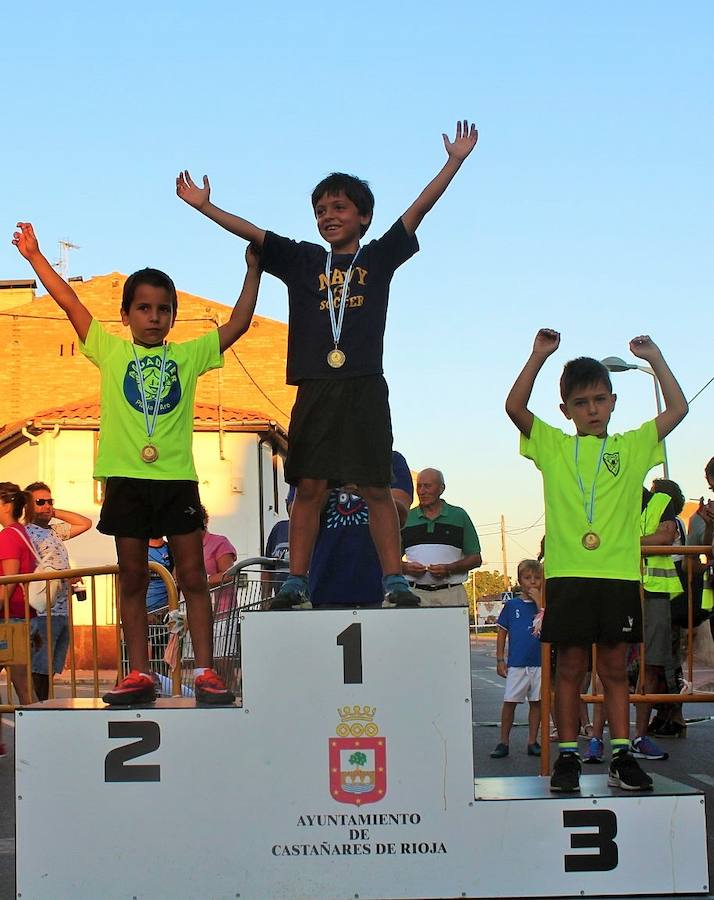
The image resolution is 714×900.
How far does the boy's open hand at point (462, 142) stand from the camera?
5.59 metres

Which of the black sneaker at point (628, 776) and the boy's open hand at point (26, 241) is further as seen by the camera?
the boy's open hand at point (26, 241)

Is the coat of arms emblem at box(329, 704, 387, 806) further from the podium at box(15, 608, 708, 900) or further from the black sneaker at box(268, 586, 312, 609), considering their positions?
the black sneaker at box(268, 586, 312, 609)

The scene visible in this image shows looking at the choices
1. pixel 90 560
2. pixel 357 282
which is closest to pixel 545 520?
pixel 357 282

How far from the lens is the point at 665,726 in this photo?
1071 cm

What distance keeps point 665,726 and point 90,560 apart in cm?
2320

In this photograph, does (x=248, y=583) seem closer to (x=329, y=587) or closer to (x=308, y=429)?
(x=329, y=587)

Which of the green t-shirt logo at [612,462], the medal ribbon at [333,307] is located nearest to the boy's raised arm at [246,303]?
the medal ribbon at [333,307]

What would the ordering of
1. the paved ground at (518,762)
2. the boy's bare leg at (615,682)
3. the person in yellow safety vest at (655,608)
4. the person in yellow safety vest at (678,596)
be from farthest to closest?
the person in yellow safety vest at (678,596)
the person in yellow safety vest at (655,608)
the paved ground at (518,762)
the boy's bare leg at (615,682)

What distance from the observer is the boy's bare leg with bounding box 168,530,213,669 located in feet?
17.7

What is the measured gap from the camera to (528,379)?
5.57m

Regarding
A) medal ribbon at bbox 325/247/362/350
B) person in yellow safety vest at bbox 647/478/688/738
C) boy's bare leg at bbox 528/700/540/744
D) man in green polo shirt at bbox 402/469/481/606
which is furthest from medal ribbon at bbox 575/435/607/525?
person in yellow safety vest at bbox 647/478/688/738

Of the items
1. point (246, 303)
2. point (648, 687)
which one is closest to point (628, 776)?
point (246, 303)

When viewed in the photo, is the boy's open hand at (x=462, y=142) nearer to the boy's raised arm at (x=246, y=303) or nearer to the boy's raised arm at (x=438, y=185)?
the boy's raised arm at (x=438, y=185)

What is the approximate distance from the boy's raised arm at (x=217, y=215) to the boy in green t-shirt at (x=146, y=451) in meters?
0.35
